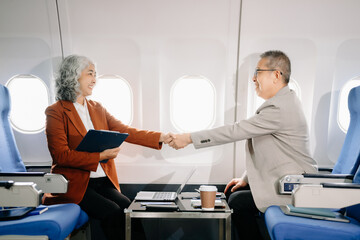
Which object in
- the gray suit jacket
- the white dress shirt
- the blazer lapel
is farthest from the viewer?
the white dress shirt

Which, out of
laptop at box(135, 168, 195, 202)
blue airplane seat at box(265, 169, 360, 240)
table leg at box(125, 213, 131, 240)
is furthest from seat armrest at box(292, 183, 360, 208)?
table leg at box(125, 213, 131, 240)

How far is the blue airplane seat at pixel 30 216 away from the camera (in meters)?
1.53

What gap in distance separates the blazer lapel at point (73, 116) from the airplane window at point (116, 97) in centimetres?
58

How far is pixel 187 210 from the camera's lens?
1815 millimetres

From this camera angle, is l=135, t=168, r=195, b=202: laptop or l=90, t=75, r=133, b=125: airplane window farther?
l=90, t=75, r=133, b=125: airplane window

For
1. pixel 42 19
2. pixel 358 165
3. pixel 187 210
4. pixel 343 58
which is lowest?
pixel 187 210

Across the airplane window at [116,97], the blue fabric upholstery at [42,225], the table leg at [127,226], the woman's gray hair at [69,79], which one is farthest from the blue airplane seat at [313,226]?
the woman's gray hair at [69,79]

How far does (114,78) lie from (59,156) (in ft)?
3.16

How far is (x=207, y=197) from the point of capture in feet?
5.87

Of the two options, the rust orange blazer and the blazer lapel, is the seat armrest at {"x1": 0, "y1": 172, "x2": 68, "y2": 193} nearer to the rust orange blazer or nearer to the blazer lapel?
the rust orange blazer

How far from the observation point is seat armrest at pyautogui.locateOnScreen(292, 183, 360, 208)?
1.53 m

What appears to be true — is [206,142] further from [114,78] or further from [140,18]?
[140,18]

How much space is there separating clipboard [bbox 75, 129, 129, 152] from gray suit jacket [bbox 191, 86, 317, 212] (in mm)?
876

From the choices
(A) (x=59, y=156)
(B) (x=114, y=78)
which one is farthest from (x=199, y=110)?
(A) (x=59, y=156)
